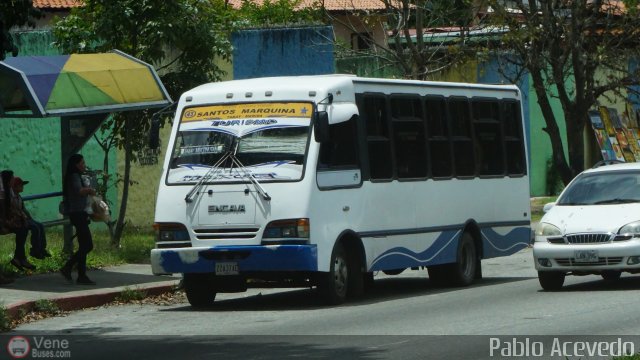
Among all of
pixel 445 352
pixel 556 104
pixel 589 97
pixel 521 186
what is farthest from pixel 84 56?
pixel 556 104

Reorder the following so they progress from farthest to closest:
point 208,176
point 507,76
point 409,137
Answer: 1. point 507,76
2. point 409,137
3. point 208,176

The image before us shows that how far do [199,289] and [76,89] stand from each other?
376cm

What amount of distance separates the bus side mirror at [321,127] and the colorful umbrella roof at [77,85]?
3.92 metres

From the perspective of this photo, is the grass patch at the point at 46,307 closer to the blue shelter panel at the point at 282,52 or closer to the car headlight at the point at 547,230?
the car headlight at the point at 547,230

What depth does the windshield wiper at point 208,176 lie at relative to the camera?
16062 millimetres

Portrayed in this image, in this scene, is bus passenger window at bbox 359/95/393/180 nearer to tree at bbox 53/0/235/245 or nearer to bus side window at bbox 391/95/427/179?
bus side window at bbox 391/95/427/179

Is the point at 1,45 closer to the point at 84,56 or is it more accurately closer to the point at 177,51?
the point at 84,56

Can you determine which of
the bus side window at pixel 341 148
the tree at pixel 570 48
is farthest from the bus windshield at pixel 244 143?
the tree at pixel 570 48

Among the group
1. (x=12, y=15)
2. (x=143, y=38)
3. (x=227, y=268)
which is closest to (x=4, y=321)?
(x=227, y=268)

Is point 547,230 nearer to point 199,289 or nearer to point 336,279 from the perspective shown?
point 336,279

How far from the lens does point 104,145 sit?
2439 cm

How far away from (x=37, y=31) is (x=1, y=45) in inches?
702

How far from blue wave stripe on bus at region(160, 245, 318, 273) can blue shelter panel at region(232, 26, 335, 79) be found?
50.0 ft

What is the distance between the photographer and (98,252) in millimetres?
21875
